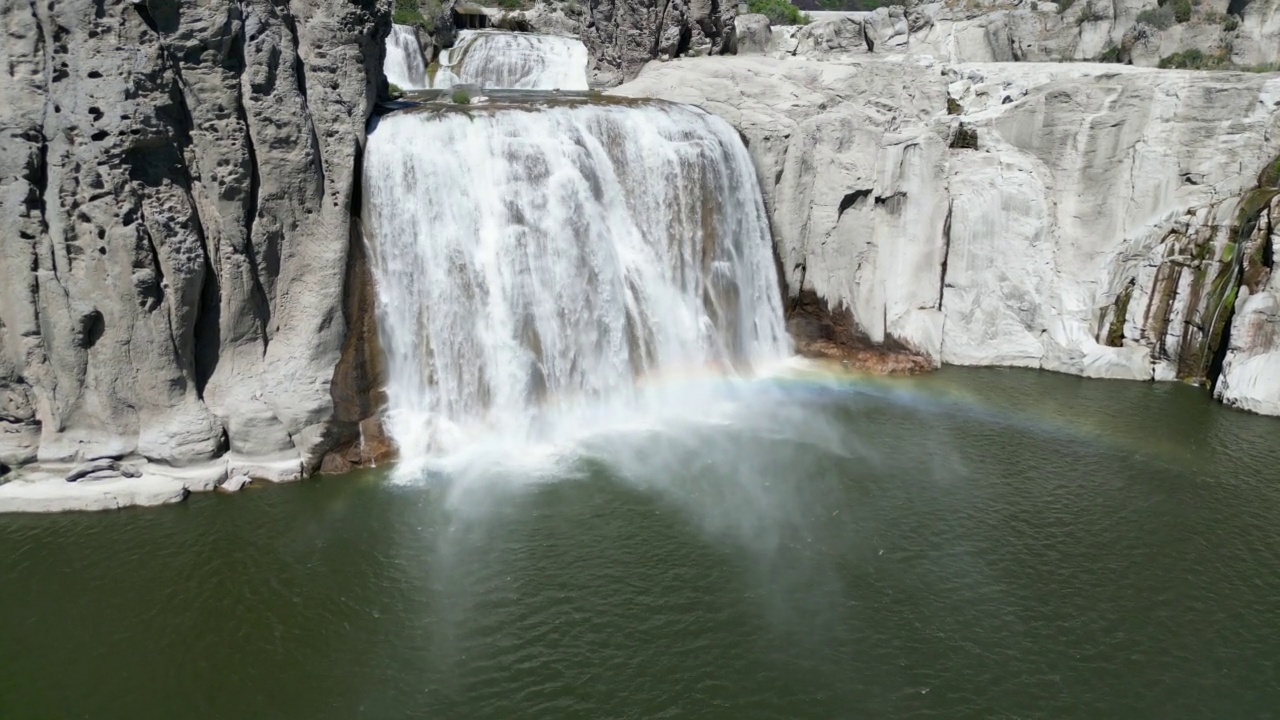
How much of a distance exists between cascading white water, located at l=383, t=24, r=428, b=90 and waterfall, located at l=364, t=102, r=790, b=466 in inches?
381

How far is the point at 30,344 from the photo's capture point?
12.1 meters

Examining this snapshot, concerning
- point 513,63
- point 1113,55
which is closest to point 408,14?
point 513,63

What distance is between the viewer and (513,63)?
24.1m

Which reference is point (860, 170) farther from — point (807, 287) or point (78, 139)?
point (78, 139)

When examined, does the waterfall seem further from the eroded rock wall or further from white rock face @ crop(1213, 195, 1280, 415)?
white rock face @ crop(1213, 195, 1280, 415)

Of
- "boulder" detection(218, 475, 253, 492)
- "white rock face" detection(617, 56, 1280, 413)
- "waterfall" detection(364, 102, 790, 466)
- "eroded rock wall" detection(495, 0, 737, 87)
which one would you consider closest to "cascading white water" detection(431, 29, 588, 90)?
"eroded rock wall" detection(495, 0, 737, 87)

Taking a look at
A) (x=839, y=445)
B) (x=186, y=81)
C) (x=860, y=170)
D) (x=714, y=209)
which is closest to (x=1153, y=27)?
(x=860, y=170)

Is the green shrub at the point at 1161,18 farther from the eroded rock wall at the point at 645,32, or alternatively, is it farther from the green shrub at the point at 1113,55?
the eroded rock wall at the point at 645,32

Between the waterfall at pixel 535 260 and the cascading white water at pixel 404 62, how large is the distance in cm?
967

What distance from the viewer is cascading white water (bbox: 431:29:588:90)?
24.0m

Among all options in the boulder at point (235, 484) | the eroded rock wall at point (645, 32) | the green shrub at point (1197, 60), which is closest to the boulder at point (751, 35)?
the eroded rock wall at point (645, 32)

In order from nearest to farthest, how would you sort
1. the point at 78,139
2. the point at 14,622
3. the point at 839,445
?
the point at 14,622 < the point at 78,139 < the point at 839,445

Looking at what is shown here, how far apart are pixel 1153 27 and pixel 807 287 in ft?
58.8

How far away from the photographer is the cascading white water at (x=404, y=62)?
2341 cm
